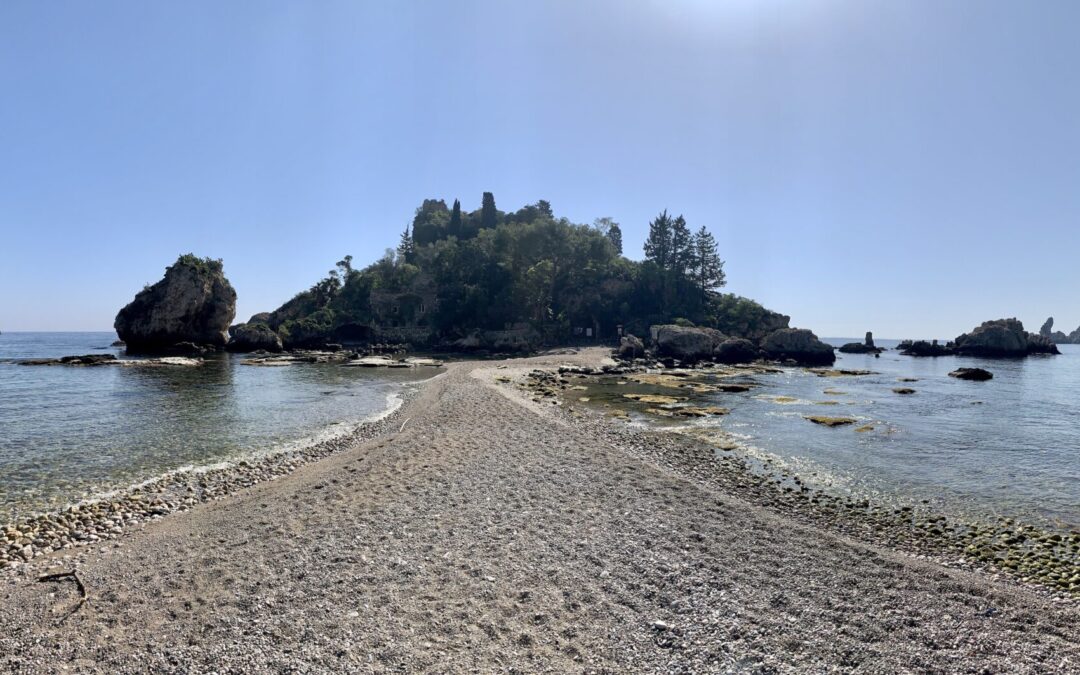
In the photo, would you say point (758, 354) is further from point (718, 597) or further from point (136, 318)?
point (136, 318)

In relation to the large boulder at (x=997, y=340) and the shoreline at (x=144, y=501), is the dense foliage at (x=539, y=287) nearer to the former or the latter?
the large boulder at (x=997, y=340)

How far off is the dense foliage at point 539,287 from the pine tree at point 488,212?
72.8ft

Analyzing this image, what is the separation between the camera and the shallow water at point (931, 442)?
1548 cm

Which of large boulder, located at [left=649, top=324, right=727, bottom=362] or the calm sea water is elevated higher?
large boulder, located at [left=649, top=324, right=727, bottom=362]

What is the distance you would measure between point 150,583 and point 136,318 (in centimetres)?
8813

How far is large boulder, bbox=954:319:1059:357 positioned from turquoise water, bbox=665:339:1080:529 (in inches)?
2392

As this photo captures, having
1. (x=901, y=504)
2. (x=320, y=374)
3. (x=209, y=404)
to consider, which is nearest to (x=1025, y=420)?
(x=901, y=504)

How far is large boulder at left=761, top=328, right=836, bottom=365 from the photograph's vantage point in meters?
73.2

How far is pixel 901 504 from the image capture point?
14484 millimetres

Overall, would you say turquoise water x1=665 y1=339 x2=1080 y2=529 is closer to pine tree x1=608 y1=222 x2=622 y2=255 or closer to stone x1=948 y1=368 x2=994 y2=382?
stone x1=948 y1=368 x2=994 y2=382

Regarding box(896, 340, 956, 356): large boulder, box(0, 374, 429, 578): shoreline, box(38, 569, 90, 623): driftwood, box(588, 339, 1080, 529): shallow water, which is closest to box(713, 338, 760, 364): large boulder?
box(588, 339, 1080, 529): shallow water

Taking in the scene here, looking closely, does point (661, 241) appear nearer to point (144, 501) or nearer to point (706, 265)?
point (706, 265)

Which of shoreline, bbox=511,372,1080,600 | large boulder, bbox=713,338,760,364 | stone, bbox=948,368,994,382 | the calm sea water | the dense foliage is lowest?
shoreline, bbox=511,372,1080,600

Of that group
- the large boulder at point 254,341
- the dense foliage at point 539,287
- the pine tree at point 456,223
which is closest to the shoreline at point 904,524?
the dense foliage at point 539,287
